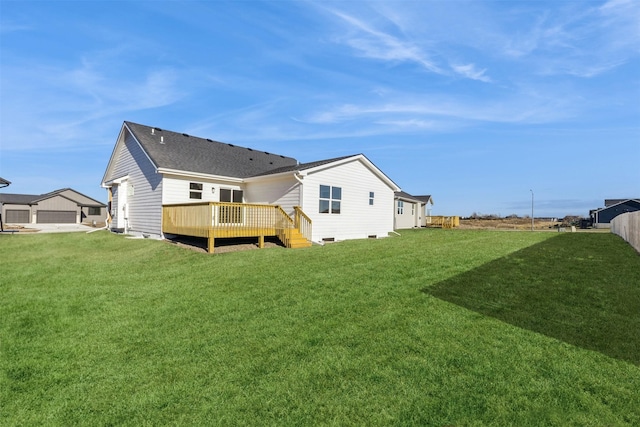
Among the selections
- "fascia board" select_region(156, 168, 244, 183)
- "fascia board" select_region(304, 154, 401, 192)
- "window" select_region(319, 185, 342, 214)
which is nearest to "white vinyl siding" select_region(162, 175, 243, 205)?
"fascia board" select_region(156, 168, 244, 183)

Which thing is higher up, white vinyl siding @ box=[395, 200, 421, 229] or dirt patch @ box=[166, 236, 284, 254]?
white vinyl siding @ box=[395, 200, 421, 229]

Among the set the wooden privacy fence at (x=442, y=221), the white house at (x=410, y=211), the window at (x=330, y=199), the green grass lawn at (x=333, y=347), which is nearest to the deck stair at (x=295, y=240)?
the window at (x=330, y=199)

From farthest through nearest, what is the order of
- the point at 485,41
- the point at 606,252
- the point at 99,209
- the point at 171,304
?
the point at 99,209, the point at 485,41, the point at 606,252, the point at 171,304

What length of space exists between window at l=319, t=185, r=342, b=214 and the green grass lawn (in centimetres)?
817

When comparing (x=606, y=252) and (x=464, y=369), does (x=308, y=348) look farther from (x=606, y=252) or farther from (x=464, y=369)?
(x=606, y=252)

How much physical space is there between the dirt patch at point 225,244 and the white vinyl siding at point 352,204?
7.83 feet

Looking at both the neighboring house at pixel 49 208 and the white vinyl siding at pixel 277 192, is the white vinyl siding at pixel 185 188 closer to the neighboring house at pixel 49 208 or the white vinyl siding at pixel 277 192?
the white vinyl siding at pixel 277 192

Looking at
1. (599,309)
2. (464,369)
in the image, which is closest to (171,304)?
(464,369)

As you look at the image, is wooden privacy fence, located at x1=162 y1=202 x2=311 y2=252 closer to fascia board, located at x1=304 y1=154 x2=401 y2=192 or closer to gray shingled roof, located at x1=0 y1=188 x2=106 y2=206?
fascia board, located at x1=304 y1=154 x2=401 y2=192

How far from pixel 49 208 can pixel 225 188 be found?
44.7 m

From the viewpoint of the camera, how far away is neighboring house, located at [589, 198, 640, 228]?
124ft

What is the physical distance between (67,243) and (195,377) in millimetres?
17702

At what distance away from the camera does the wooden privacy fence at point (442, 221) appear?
3678 centimetres

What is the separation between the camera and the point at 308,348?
14.4ft
